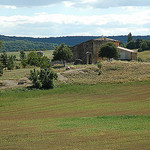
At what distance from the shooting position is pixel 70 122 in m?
25.0

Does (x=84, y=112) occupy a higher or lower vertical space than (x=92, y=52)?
lower

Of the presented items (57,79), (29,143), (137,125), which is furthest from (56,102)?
(29,143)

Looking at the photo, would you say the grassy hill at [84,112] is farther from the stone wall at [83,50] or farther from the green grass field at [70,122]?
the stone wall at [83,50]

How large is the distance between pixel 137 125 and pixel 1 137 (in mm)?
9472

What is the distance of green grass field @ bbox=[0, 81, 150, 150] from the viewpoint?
17297mm

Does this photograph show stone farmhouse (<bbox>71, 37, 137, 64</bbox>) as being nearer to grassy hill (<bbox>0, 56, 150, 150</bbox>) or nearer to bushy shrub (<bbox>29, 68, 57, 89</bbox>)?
grassy hill (<bbox>0, 56, 150, 150</bbox>)

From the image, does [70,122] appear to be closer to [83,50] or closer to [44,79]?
[44,79]

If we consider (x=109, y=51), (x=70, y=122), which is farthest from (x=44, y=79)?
(x=70, y=122)

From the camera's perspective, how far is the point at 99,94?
1897 inches

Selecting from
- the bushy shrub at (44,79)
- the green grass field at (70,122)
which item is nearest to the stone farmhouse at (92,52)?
the bushy shrub at (44,79)

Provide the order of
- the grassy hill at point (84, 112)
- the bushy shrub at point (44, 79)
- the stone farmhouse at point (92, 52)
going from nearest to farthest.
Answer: the grassy hill at point (84, 112)
the bushy shrub at point (44, 79)
the stone farmhouse at point (92, 52)

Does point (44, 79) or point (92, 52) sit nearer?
point (44, 79)

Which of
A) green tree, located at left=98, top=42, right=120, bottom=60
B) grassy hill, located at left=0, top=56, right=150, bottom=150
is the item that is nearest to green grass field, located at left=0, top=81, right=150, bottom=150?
grassy hill, located at left=0, top=56, right=150, bottom=150

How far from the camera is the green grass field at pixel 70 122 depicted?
56.7 feet
